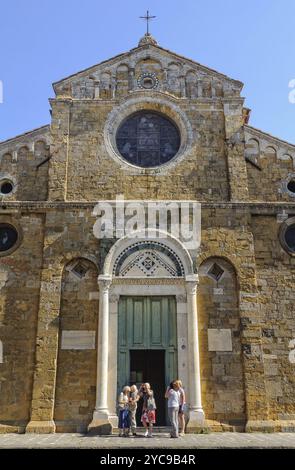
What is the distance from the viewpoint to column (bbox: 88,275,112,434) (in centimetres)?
1155

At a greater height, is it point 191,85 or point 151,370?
point 191,85

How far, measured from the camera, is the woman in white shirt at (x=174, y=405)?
10.7 meters

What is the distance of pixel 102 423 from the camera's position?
11.5 m

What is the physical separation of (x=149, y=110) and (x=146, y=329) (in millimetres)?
6663

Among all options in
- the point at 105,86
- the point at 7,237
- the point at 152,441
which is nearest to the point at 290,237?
the point at 152,441

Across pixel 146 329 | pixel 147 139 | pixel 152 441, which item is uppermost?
pixel 147 139

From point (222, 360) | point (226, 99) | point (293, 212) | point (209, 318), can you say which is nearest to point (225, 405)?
point (222, 360)

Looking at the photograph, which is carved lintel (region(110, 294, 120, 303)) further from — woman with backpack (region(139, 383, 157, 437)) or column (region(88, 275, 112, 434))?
woman with backpack (region(139, 383, 157, 437))

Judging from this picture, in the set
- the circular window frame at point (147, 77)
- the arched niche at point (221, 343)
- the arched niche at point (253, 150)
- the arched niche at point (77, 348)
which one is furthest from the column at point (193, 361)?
the circular window frame at point (147, 77)

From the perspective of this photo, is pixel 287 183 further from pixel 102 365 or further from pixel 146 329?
pixel 102 365

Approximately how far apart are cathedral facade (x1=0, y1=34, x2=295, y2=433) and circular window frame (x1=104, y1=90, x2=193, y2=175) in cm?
3

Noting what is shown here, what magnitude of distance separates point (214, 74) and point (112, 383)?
9631mm

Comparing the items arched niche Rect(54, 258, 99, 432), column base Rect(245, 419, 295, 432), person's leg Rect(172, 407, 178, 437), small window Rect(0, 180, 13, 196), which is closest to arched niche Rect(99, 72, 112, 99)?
small window Rect(0, 180, 13, 196)

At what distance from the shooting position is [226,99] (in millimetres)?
14945
